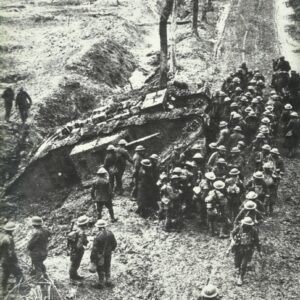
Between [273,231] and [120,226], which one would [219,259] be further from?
[120,226]

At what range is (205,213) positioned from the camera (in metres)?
12.9

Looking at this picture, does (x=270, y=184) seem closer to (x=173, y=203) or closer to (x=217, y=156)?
(x=217, y=156)

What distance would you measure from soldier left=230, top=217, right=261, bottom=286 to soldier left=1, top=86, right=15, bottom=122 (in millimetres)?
11593

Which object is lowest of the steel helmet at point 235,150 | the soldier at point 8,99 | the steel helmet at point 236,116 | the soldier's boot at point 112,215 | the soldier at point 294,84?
the soldier's boot at point 112,215

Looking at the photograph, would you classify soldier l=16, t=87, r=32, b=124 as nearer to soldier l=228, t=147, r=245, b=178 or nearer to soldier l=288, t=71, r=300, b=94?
soldier l=228, t=147, r=245, b=178

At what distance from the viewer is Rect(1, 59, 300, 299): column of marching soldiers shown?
34.2 ft

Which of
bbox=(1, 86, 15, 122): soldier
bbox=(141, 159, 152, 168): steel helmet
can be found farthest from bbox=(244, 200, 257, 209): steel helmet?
bbox=(1, 86, 15, 122): soldier

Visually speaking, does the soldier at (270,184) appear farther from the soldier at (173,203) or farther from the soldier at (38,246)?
the soldier at (38,246)

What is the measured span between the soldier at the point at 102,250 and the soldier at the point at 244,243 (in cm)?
259

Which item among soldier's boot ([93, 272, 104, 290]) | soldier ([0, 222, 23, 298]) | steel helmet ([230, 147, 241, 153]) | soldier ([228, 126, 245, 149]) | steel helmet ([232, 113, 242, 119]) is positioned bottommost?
soldier's boot ([93, 272, 104, 290])

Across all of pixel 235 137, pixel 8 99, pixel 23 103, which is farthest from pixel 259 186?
pixel 8 99

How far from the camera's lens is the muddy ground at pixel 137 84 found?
35.6 ft

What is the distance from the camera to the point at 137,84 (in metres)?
24.2

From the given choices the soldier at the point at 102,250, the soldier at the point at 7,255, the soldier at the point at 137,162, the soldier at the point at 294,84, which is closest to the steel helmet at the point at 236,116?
the soldier at the point at 137,162
